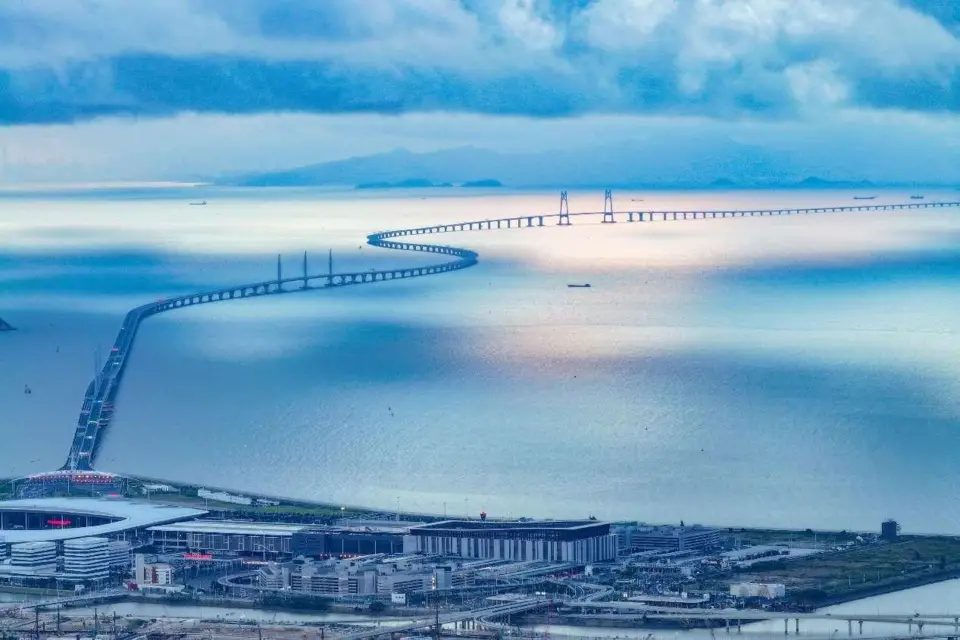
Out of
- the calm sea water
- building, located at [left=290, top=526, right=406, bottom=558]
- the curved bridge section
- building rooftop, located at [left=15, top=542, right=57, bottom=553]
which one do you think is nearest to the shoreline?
building, located at [left=290, top=526, right=406, bottom=558]

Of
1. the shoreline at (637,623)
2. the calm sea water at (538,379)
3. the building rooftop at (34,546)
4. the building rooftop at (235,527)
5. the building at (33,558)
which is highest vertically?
the calm sea water at (538,379)

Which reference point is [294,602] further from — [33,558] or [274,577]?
[33,558]

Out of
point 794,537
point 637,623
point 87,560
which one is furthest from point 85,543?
point 794,537

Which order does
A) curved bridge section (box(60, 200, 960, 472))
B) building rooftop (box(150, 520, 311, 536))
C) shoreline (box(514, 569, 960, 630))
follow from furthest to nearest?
1. curved bridge section (box(60, 200, 960, 472))
2. building rooftop (box(150, 520, 311, 536))
3. shoreline (box(514, 569, 960, 630))

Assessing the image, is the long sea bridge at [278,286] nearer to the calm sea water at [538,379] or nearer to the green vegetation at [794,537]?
the calm sea water at [538,379]

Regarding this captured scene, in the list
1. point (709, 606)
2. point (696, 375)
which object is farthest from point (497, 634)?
point (696, 375)

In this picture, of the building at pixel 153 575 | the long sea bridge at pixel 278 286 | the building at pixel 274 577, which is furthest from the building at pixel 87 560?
the long sea bridge at pixel 278 286

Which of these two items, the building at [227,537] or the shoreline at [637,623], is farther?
the building at [227,537]

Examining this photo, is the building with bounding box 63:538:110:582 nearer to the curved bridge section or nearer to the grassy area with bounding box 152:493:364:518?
the grassy area with bounding box 152:493:364:518
